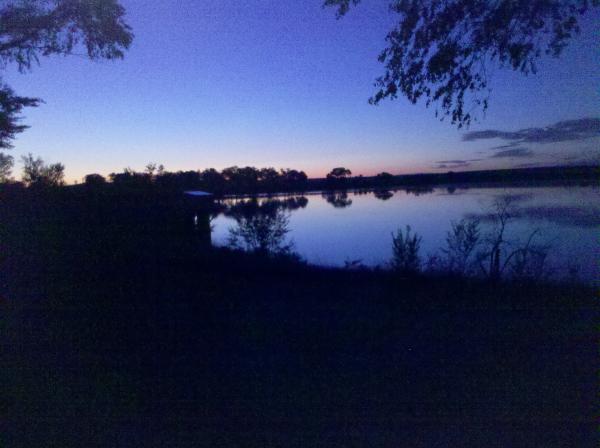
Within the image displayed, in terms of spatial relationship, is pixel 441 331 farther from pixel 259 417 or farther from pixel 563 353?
pixel 259 417

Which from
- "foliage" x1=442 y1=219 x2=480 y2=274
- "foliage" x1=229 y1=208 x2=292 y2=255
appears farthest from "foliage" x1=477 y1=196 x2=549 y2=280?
"foliage" x1=229 y1=208 x2=292 y2=255

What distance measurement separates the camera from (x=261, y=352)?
5023mm

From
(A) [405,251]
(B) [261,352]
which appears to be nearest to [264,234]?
(A) [405,251]

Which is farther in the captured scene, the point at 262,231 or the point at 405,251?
the point at 262,231

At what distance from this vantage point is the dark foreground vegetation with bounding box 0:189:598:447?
11.6 ft

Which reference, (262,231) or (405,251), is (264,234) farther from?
(405,251)

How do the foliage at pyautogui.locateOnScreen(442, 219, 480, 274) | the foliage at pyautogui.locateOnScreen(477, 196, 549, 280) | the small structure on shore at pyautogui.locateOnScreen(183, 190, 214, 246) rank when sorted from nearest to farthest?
the foliage at pyautogui.locateOnScreen(477, 196, 549, 280), the foliage at pyautogui.locateOnScreen(442, 219, 480, 274), the small structure on shore at pyautogui.locateOnScreen(183, 190, 214, 246)

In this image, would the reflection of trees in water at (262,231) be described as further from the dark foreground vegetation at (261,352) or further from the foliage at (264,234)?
the dark foreground vegetation at (261,352)

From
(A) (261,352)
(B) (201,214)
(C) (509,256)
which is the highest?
(B) (201,214)

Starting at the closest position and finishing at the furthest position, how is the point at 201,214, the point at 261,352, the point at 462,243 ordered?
the point at 261,352 → the point at 462,243 → the point at 201,214

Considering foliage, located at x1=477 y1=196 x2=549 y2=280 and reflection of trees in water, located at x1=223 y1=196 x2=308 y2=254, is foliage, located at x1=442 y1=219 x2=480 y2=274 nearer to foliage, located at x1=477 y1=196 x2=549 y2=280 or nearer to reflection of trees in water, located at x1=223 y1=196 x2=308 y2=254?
foliage, located at x1=477 y1=196 x2=549 y2=280

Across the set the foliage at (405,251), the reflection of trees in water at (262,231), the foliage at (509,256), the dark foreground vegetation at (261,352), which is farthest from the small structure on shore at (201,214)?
the foliage at (509,256)

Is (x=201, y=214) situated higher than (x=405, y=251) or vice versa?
(x=201, y=214)

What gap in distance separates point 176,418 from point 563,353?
467 centimetres
